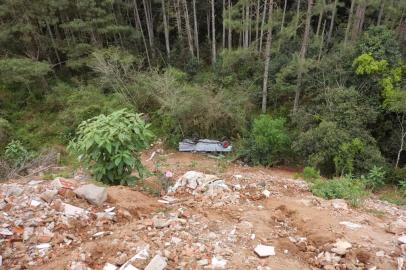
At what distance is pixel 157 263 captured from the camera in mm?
2539

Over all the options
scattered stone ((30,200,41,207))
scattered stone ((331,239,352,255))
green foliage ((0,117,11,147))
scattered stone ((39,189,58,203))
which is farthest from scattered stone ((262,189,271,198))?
green foliage ((0,117,11,147))

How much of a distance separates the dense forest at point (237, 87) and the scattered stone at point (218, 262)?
6.22 meters

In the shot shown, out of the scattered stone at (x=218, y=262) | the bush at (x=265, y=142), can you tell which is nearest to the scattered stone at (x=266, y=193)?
the scattered stone at (x=218, y=262)

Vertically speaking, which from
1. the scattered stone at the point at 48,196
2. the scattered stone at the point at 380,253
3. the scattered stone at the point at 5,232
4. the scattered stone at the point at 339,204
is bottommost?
the scattered stone at the point at 339,204

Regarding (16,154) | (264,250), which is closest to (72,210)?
(264,250)

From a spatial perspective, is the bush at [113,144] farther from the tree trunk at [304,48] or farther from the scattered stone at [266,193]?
the tree trunk at [304,48]

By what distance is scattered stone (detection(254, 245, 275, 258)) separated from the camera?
2881 millimetres

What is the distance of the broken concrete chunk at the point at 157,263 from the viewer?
2508 mm

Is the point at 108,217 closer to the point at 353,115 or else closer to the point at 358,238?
the point at 358,238

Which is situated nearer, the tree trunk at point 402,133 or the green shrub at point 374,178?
the green shrub at point 374,178

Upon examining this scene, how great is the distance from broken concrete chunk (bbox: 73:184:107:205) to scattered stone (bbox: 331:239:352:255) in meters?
2.55

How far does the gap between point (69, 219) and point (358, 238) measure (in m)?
3.05

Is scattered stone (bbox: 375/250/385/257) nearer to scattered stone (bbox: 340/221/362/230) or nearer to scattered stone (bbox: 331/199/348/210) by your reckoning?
scattered stone (bbox: 340/221/362/230)

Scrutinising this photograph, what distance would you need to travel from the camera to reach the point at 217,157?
888 cm
